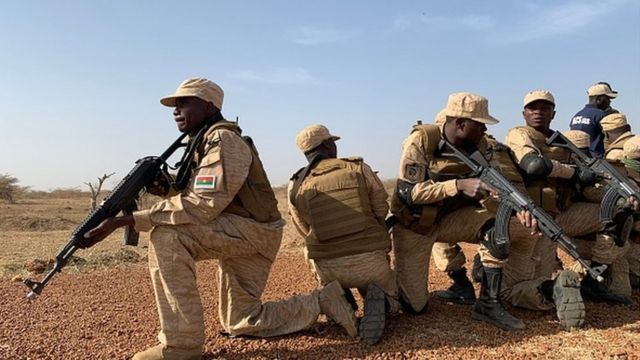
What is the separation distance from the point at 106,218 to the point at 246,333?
111cm

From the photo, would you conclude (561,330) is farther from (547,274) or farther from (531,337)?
(547,274)

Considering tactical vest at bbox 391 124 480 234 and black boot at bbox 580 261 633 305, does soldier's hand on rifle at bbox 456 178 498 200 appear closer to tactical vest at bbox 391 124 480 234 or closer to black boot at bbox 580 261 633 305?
tactical vest at bbox 391 124 480 234

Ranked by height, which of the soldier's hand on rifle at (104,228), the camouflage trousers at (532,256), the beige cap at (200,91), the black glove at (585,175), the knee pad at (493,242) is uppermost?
the beige cap at (200,91)

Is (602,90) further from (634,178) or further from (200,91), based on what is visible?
(200,91)

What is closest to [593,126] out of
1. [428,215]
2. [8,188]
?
[428,215]

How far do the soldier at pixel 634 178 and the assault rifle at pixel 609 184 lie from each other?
1.34 ft

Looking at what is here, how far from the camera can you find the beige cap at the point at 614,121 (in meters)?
5.94

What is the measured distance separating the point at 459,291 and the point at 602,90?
139 inches

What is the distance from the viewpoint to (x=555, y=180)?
4652mm

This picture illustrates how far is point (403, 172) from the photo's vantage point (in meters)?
4.04

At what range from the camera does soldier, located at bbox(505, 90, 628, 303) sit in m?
4.38

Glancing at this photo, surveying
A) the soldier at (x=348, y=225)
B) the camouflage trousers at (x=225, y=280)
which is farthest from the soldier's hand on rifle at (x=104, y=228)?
the soldier at (x=348, y=225)

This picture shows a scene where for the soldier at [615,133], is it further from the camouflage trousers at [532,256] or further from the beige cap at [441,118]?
the beige cap at [441,118]

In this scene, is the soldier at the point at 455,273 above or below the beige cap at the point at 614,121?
below
